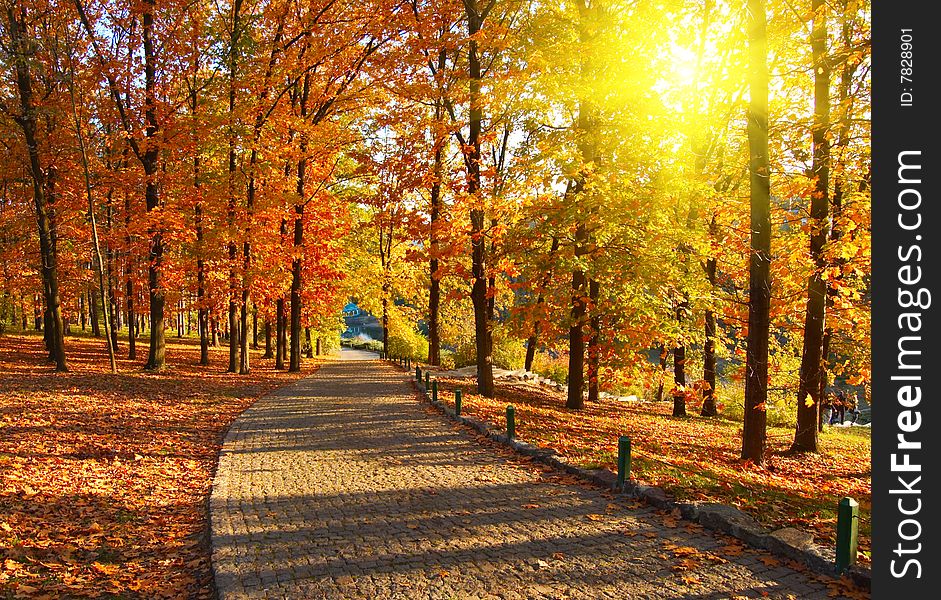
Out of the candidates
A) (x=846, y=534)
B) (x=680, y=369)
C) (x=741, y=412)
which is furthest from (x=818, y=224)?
(x=741, y=412)

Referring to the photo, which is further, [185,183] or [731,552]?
[185,183]

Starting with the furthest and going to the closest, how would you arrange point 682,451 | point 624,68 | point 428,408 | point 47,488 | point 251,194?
point 251,194
point 428,408
point 624,68
point 682,451
point 47,488

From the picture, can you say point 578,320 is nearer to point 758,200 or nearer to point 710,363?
point 758,200

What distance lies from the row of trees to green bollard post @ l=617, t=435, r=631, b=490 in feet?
10.2

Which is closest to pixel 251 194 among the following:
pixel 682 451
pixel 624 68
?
pixel 624 68

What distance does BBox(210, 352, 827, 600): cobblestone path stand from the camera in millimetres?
4625

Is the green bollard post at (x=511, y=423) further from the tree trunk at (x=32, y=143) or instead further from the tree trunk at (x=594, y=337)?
the tree trunk at (x=32, y=143)

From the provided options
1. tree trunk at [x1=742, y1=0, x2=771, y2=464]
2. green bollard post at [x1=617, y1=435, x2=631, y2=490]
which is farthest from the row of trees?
green bollard post at [x1=617, y1=435, x2=631, y2=490]

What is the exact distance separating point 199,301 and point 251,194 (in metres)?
4.46

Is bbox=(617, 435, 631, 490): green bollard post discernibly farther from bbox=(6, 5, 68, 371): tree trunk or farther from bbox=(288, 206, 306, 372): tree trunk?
bbox=(288, 206, 306, 372): tree trunk

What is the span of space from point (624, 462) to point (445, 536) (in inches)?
112

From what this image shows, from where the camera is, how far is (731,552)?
5.27 meters
